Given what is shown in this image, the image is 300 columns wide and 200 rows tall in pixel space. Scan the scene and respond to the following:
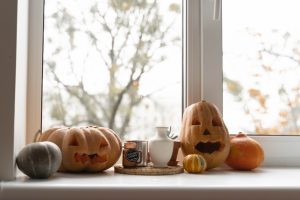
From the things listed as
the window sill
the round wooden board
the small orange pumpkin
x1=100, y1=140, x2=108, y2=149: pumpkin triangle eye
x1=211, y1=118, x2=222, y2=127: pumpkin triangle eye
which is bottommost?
the window sill

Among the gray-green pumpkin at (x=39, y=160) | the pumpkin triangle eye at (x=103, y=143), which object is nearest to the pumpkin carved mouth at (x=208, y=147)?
the pumpkin triangle eye at (x=103, y=143)

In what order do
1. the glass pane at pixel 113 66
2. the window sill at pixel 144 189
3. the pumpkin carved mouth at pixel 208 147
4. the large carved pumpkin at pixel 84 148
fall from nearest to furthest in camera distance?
the window sill at pixel 144 189
the large carved pumpkin at pixel 84 148
the pumpkin carved mouth at pixel 208 147
the glass pane at pixel 113 66

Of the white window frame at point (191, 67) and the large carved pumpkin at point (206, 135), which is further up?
the white window frame at point (191, 67)

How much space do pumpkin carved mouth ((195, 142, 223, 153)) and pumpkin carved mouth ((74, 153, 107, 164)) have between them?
0.28 m

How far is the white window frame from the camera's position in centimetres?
108

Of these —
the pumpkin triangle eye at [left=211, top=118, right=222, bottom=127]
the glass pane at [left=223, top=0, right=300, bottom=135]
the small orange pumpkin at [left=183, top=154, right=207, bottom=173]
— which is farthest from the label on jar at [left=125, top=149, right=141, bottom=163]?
the glass pane at [left=223, top=0, right=300, bottom=135]

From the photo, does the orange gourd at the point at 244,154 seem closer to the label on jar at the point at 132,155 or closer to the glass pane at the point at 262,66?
the glass pane at the point at 262,66

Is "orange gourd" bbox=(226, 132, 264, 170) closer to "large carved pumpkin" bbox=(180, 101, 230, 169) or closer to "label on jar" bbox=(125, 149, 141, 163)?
"large carved pumpkin" bbox=(180, 101, 230, 169)

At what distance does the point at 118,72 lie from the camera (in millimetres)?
1304

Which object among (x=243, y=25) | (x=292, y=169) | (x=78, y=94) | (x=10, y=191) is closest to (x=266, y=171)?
(x=292, y=169)

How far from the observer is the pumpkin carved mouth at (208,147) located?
1.17m

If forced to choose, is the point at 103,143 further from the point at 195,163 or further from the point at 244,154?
the point at 244,154

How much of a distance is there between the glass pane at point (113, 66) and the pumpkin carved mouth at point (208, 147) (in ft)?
0.51

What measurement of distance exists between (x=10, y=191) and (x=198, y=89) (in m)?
0.68
